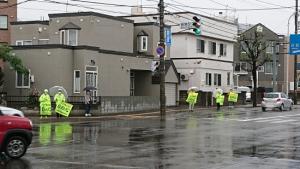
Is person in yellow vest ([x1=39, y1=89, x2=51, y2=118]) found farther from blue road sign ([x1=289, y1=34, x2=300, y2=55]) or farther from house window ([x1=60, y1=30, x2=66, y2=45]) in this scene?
blue road sign ([x1=289, y1=34, x2=300, y2=55])

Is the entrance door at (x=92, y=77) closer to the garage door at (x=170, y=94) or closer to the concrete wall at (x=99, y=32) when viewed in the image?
the concrete wall at (x=99, y=32)

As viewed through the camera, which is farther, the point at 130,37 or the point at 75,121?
the point at 130,37

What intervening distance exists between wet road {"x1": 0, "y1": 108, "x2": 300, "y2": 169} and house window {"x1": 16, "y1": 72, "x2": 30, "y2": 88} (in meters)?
12.8

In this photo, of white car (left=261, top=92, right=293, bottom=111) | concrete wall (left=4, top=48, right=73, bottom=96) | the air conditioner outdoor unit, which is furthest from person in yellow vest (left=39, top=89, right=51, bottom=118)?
the air conditioner outdoor unit

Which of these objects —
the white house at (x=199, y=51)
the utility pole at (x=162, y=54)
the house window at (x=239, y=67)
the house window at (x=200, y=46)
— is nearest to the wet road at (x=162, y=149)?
the utility pole at (x=162, y=54)

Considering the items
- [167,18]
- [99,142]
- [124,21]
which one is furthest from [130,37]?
[99,142]

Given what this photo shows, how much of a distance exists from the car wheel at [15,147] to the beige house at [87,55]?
69.1 feet

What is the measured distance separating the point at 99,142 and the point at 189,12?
115 ft

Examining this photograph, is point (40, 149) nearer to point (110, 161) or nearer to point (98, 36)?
point (110, 161)

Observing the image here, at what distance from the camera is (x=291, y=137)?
20.8 meters

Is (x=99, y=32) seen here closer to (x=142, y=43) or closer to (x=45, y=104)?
(x=142, y=43)

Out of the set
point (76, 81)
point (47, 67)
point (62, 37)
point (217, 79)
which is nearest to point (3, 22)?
point (62, 37)

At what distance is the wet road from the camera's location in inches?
513

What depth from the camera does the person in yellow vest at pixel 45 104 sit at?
3082cm
